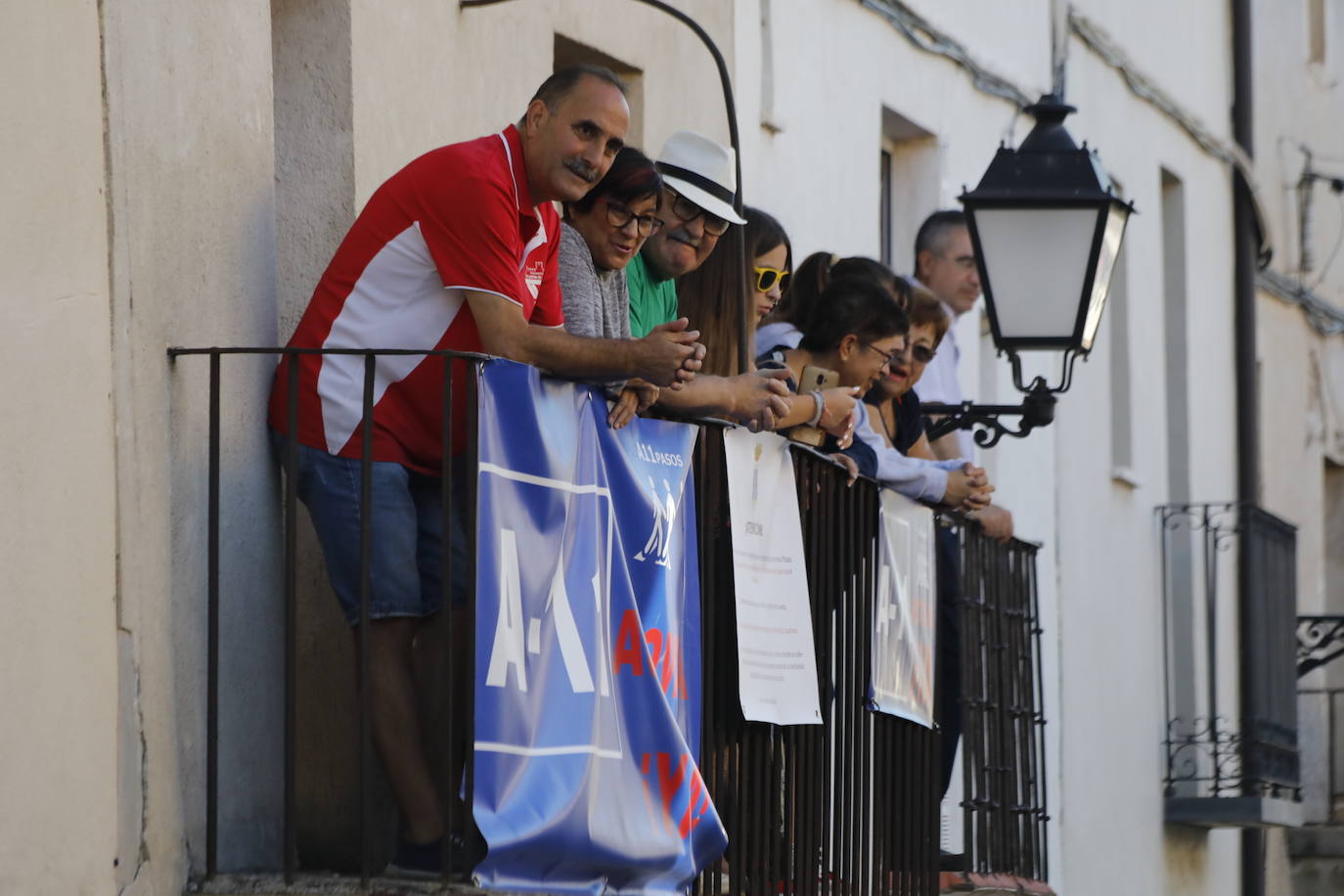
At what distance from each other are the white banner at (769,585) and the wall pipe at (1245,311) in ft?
41.3

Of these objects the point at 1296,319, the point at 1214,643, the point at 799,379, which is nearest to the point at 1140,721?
the point at 1214,643

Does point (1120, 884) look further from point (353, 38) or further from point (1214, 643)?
point (353, 38)

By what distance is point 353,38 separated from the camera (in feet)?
26.2

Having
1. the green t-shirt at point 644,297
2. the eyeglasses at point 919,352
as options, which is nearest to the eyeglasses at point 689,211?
the green t-shirt at point 644,297

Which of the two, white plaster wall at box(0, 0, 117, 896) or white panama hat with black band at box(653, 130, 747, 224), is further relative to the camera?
white panama hat with black band at box(653, 130, 747, 224)

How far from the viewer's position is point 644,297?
775 centimetres

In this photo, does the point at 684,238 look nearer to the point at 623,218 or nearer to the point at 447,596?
the point at 623,218

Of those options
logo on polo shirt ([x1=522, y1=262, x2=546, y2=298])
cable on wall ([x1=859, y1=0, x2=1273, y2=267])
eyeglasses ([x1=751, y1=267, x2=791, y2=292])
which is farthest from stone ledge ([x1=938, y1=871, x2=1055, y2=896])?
cable on wall ([x1=859, y1=0, x2=1273, y2=267])

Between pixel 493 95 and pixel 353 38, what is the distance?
43.5 inches

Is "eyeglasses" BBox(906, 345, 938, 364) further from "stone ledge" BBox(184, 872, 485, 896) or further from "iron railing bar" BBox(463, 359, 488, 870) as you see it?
"stone ledge" BBox(184, 872, 485, 896)

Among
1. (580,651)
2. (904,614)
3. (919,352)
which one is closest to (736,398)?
(580,651)

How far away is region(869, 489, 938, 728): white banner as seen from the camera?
9.04m

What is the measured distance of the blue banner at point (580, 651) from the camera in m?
6.41

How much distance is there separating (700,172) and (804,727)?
178 centimetres
